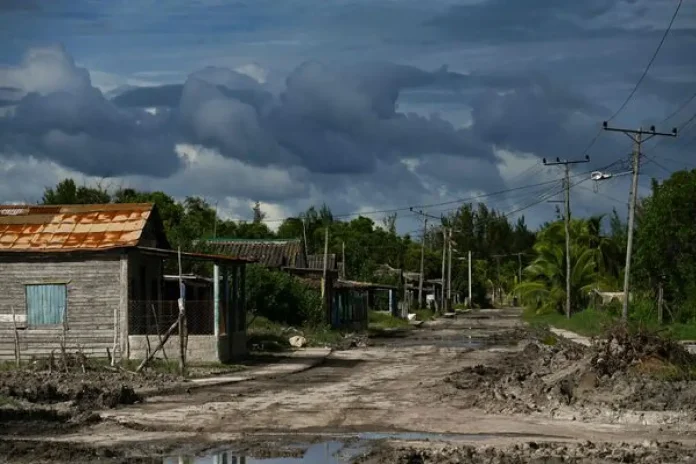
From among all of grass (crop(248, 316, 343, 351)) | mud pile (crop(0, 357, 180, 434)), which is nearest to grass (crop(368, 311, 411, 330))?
grass (crop(248, 316, 343, 351))

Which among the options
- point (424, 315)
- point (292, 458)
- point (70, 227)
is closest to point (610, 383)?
point (292, 458)

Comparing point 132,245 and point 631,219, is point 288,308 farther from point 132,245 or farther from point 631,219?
point 132,245

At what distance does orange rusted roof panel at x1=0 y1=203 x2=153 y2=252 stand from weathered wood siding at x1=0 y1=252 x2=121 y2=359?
403 mm

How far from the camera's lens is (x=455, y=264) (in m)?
131

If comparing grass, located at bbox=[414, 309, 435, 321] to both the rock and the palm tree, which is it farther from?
the rock

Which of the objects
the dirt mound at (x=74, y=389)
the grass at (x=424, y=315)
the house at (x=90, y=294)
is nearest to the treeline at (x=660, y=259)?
the grass at (x=424, y=315)

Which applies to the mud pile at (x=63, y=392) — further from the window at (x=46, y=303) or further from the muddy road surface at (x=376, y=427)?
the window at (x=46, y=303)

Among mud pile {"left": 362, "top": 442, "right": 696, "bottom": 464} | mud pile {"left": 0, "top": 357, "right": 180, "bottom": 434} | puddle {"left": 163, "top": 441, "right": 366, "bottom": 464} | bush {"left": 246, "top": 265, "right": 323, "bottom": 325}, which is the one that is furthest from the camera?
bush {"left": 246, "top": 265, "right": 323, "bottom": 325}

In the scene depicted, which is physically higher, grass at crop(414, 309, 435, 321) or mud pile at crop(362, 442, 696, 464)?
mud pile at crop(362, 442, 696, 464)

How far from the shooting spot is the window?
3272 centimetres

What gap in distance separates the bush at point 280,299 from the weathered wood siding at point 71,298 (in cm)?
1505

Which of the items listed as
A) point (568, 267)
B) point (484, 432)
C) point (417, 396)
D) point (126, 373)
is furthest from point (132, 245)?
point (568, 267)

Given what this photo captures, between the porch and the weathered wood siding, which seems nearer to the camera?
the porch

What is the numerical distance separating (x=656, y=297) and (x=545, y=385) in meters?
35.9
